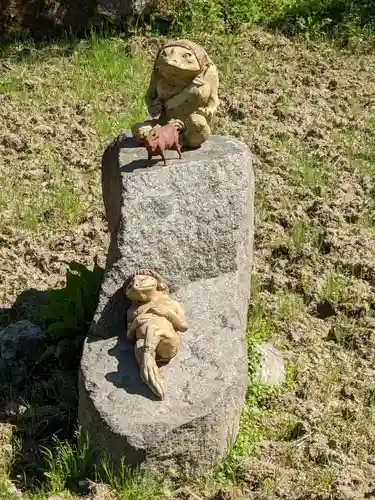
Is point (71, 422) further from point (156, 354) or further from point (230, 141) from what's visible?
point (230, 141)

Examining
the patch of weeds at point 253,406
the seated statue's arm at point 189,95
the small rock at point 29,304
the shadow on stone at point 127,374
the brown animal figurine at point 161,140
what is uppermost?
the seated statue's arm at point 189,95

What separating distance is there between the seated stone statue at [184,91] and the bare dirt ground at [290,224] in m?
1.45

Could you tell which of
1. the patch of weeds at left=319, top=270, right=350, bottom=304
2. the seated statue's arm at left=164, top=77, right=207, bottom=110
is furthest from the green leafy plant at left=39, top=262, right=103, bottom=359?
the patch of weeds at left=319, top=270, right=350, bottom=304

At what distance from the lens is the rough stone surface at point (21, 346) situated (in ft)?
20.1

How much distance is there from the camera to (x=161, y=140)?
226 inches

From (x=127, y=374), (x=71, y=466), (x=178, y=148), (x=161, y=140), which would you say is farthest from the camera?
(x=178, y=148)

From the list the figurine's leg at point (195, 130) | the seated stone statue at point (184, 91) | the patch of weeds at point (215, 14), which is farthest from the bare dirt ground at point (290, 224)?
the seated stone statue at point (184, 91)

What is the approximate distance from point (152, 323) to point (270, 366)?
1.16 metres

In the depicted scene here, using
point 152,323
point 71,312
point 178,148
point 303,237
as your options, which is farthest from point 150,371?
point 303,237

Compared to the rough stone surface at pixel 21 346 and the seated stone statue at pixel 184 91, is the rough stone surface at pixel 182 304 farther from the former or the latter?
the rough stone surface at pixel 21 346

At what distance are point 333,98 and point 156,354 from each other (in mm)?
5073

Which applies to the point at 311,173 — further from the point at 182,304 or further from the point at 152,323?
the point at 152,323

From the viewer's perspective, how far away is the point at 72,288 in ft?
20.3

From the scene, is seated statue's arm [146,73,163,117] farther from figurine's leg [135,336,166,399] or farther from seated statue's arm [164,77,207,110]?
figurine's leg [135,336,166,399]
